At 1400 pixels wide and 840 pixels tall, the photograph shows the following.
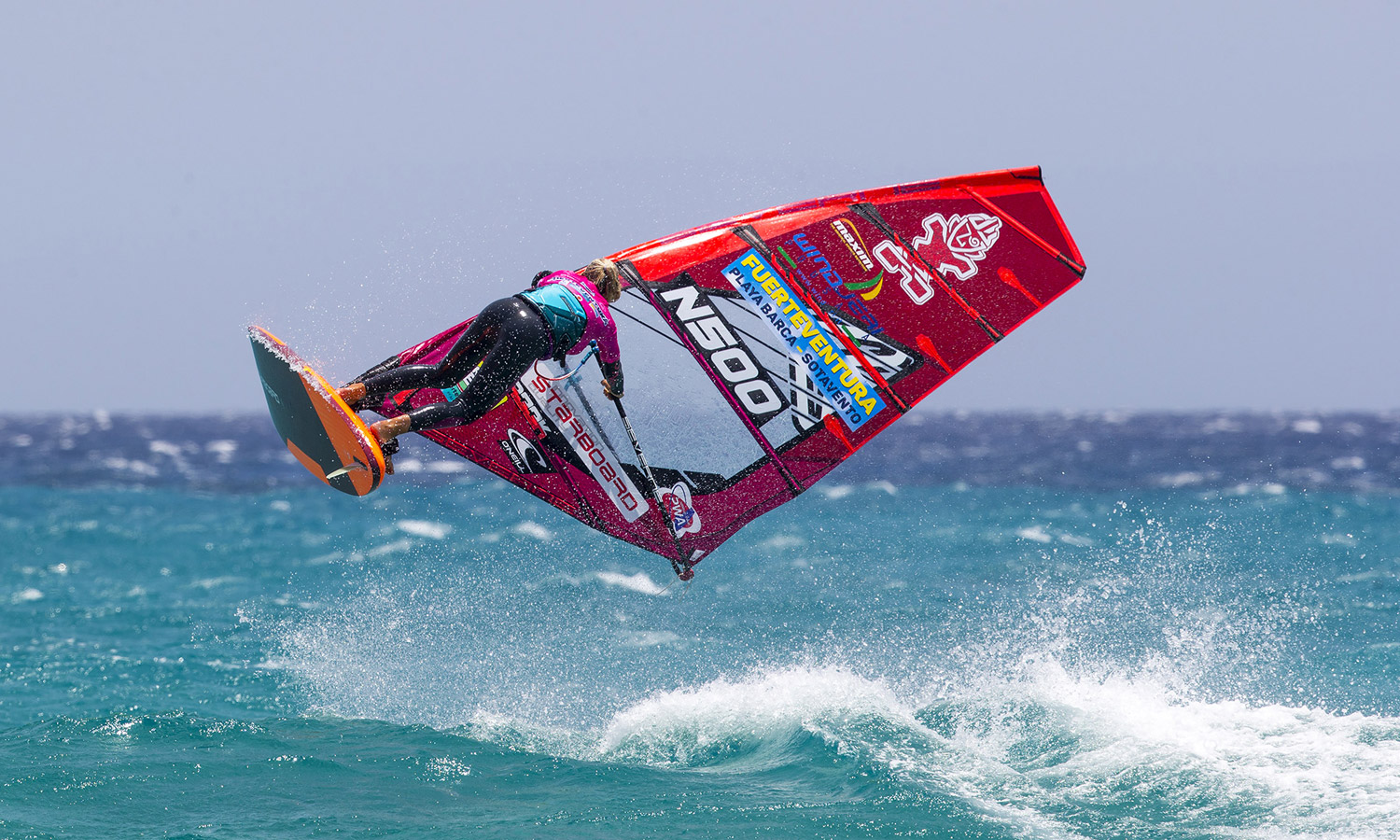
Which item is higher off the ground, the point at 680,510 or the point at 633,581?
the point at 633,581

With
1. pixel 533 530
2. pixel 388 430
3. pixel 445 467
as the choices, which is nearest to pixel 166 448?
pixel 445 467

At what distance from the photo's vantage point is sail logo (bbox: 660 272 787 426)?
698 centimetres

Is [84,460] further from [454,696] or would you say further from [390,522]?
[454,696]

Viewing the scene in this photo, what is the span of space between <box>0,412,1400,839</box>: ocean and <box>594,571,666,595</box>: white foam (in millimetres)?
65

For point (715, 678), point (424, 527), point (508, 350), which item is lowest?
point (715, 678)

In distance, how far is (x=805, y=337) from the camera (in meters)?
7.11

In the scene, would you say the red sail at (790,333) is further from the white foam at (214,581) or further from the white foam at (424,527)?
the white foam at (424,527)

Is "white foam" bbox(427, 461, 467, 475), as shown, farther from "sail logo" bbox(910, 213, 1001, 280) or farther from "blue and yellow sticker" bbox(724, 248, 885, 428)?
"sail logo" bbox(910, 213, 1001, 280)

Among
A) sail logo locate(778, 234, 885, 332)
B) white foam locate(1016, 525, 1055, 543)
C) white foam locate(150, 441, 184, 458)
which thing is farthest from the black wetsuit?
white foam locate(150, 441, 184, 458)

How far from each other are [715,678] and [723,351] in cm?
268

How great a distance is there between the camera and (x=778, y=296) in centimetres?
705

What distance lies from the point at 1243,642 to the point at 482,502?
14.9 metres

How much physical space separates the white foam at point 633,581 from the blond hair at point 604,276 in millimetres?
6073

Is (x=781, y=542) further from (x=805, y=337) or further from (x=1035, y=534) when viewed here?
(x=805, y=337)
